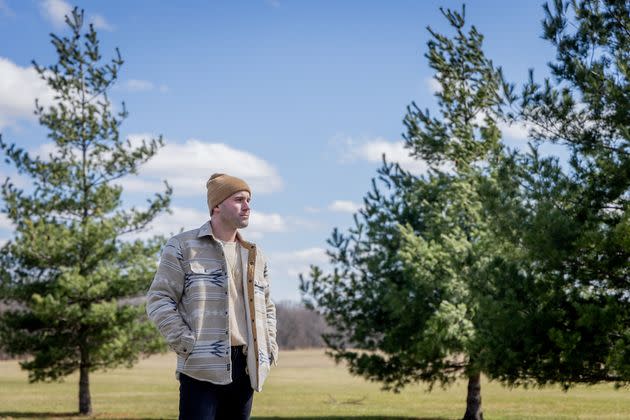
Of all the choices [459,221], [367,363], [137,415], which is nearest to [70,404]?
[137,415]

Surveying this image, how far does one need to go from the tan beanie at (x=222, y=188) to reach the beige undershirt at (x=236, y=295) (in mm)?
282

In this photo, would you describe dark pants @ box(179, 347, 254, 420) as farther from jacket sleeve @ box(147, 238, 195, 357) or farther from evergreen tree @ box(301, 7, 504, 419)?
evergreen tree @ box(301, 7, 504, 419)

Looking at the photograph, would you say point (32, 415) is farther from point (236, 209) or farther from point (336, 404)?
point (236, 209)

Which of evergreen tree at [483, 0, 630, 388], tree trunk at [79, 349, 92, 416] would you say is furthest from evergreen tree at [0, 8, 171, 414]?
evergreen tree at [483, 0, 630, 388]

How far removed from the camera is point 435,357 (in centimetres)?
1806

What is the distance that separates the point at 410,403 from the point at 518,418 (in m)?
8.68

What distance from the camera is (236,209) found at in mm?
4957

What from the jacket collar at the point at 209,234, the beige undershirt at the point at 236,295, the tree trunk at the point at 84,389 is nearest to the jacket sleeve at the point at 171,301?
the jacket collar at the point at 209,234

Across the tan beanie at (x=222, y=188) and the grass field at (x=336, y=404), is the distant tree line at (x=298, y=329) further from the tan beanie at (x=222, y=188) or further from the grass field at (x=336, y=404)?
the tan beanie at (x=222, y=188)

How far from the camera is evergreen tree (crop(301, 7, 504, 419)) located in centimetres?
1667

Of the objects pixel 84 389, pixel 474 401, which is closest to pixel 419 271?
pixel 474 401

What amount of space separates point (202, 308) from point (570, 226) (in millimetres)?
7657

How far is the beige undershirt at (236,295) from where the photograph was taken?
4.83 meters

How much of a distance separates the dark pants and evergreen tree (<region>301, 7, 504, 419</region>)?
10.7 meters
